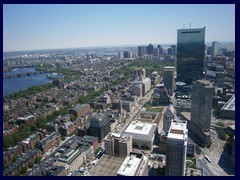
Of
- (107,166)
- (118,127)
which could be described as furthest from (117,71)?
(107,166)

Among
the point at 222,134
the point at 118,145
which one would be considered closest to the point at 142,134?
the point at 118,145

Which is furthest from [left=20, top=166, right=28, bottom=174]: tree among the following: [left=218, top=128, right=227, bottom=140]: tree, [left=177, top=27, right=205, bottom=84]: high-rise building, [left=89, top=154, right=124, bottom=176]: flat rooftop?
[left=177, top=27, right=205, bottom=84]: high-rise building

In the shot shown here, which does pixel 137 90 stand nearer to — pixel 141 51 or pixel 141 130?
pixel 141 130

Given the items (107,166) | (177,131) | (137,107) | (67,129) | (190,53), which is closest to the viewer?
(177,131)

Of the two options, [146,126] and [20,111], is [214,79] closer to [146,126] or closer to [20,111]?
[146,126]

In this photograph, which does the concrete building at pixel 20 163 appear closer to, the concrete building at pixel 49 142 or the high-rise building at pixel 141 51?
the concrete building at pixel 49 142

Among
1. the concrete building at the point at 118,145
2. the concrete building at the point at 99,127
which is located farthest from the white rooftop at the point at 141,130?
the concrete building at the point at 118,145
